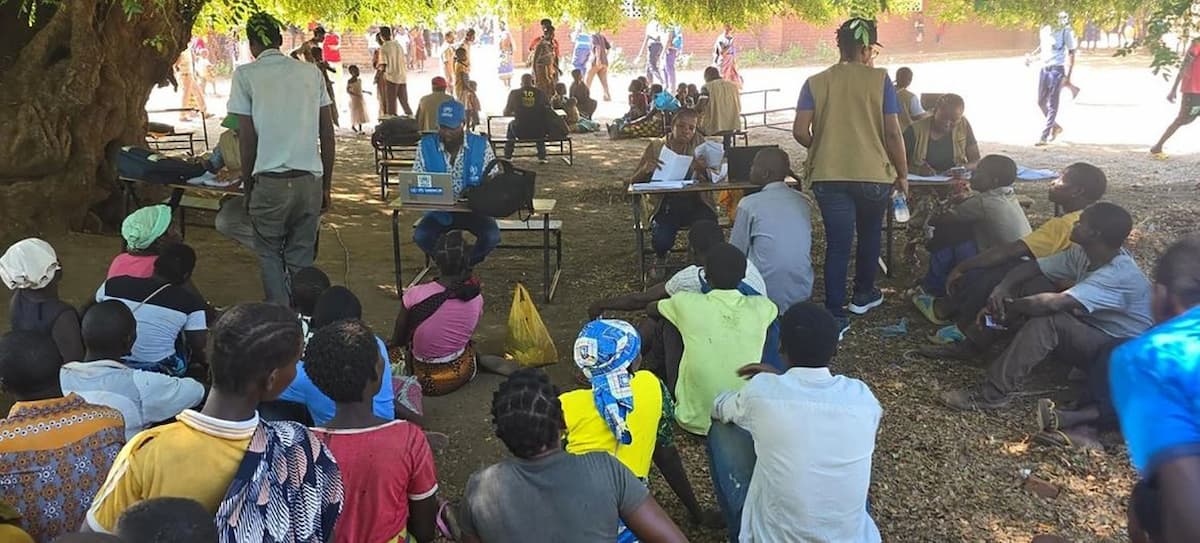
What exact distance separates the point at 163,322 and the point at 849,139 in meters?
3.80

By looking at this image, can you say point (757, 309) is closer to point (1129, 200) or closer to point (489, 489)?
point (489, 489)

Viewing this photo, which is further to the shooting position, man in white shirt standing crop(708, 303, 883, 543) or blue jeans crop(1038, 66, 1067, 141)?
blue jeans crop(1038, 66, 1067, 141)

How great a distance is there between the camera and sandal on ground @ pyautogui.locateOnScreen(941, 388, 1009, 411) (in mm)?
4496

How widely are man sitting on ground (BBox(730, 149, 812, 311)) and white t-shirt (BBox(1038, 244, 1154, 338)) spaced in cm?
139

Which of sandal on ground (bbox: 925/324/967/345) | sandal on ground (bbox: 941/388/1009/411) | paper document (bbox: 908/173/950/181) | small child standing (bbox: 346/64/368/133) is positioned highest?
small child standing (bbox: 346/64/368/133)

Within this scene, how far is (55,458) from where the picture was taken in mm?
2469

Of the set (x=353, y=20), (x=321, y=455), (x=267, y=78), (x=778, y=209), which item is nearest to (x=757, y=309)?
(x=778, y=209)

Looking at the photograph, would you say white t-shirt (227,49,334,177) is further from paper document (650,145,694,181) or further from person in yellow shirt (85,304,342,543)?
person in yellow shirt (85,304,342,543)

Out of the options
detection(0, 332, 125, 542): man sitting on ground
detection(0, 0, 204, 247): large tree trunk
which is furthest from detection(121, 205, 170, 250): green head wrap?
detection(0, 0, 204, 247): large tree trunk

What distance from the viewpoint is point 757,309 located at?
3.81 meters

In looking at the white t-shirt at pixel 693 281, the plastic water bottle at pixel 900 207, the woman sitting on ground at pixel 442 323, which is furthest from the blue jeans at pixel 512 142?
the white t-shirt at pixel 693 281

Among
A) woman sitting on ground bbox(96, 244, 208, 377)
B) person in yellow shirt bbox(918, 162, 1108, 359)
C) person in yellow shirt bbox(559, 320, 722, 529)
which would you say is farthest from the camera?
person in yellow shirt bbox(918, 162, 1108, 359)

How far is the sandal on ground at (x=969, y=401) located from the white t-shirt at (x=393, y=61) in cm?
1346

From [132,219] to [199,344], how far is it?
2.99 ft
